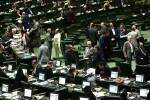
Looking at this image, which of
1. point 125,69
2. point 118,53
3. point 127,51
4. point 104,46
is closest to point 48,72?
point 125,69

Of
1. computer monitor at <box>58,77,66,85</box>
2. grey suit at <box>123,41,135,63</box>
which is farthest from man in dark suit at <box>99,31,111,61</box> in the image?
computer monitor at <box>58,77,66,85</box>

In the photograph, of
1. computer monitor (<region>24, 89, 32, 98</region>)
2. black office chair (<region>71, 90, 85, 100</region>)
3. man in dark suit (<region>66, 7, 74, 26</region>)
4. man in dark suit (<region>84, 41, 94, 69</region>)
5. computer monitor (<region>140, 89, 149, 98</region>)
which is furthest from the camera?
man in dark suit (<region>66, 7, 74, 26</region>)

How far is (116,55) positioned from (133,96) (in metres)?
6.62

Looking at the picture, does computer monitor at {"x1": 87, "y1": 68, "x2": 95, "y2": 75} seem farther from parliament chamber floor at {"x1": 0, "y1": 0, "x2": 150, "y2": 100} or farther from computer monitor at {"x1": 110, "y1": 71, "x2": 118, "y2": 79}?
computer monitor at {"x1": 110, "y1": 71, "x2": 118, "y2": 79}

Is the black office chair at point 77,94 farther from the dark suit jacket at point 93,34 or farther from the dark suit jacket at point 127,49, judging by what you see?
the dark suit jacket at point 93,34

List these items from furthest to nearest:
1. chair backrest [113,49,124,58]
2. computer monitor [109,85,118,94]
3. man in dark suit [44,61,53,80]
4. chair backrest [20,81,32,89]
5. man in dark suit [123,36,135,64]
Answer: chair backrest [113,49,124,58], man in dark suit [123,36,135,64], man in dark suit [44,61,53,80], chair backrest [20,81,32,89], computer monitor [109,85,118,94]

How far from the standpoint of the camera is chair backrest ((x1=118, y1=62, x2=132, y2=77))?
17719mm

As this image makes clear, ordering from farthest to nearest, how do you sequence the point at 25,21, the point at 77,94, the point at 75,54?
the point at 25,21, the point at 75,54, the point at 77,94

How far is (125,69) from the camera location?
17812 millimetres

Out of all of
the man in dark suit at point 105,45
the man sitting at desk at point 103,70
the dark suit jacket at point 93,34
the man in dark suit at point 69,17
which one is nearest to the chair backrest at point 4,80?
the man sitting at desk at point 103,70

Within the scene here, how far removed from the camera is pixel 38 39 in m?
26.8

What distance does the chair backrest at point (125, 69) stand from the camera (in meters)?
17.7

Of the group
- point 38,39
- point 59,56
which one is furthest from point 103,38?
point 38,39

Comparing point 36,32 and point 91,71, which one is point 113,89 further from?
point 36,32
